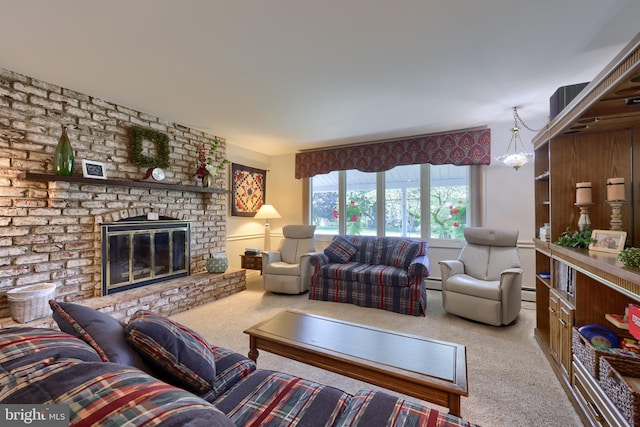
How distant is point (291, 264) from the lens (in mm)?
4270

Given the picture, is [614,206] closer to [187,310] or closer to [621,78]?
[621,78]

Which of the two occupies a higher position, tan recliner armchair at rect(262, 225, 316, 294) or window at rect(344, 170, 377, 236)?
window at rect(344, 170, 377, 236)

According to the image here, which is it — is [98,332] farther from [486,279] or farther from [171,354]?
[486,279]

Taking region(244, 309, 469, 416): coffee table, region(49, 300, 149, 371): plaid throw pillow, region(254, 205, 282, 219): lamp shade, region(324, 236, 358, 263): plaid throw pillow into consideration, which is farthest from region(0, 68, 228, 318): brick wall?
region(324, 236, 358, 263): plaid throw pillow

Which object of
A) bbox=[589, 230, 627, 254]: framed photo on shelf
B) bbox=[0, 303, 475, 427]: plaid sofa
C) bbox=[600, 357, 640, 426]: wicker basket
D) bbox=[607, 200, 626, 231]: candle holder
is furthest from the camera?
bbox=[607, 200, 626, 231]: candle holder

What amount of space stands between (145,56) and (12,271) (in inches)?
85.7

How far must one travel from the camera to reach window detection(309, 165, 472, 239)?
14.1 feet

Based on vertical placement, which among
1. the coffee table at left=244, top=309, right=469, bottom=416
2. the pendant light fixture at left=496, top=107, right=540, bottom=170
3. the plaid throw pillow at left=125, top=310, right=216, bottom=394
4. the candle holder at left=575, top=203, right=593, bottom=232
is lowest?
the coffee table at left=244, top=309, right=469, bottom=416

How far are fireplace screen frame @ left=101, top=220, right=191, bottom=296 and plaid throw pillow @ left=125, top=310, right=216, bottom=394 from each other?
2.37 m

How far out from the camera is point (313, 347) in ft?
5.59

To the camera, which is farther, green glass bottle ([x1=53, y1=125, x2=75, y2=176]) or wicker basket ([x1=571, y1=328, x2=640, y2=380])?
green glass bottle ([x1=53, y1=125, x2=75, y2=176])

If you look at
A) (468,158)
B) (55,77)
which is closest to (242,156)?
(55,77)

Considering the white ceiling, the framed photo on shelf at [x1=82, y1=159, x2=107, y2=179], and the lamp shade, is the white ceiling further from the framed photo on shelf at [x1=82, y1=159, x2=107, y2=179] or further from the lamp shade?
the lamp shade

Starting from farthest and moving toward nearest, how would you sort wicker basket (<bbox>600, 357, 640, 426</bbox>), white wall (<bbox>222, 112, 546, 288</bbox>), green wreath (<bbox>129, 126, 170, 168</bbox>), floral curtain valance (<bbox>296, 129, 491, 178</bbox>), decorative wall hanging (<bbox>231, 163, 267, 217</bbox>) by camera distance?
1. decorative wall hanging (<bbox>231, 163, 267, 217</bbox>)
2. floral curtain valance (<bbox>296, 129, 491, 178</bbox>)
3. white wall (<bbox>222, 112, 546, 288</bbox>)
4. green wreath (<bbox>129, 126, 170, 168</bbox>)
5. wicker basket (<bbox>600, 357, 640, 426</bbox>)
